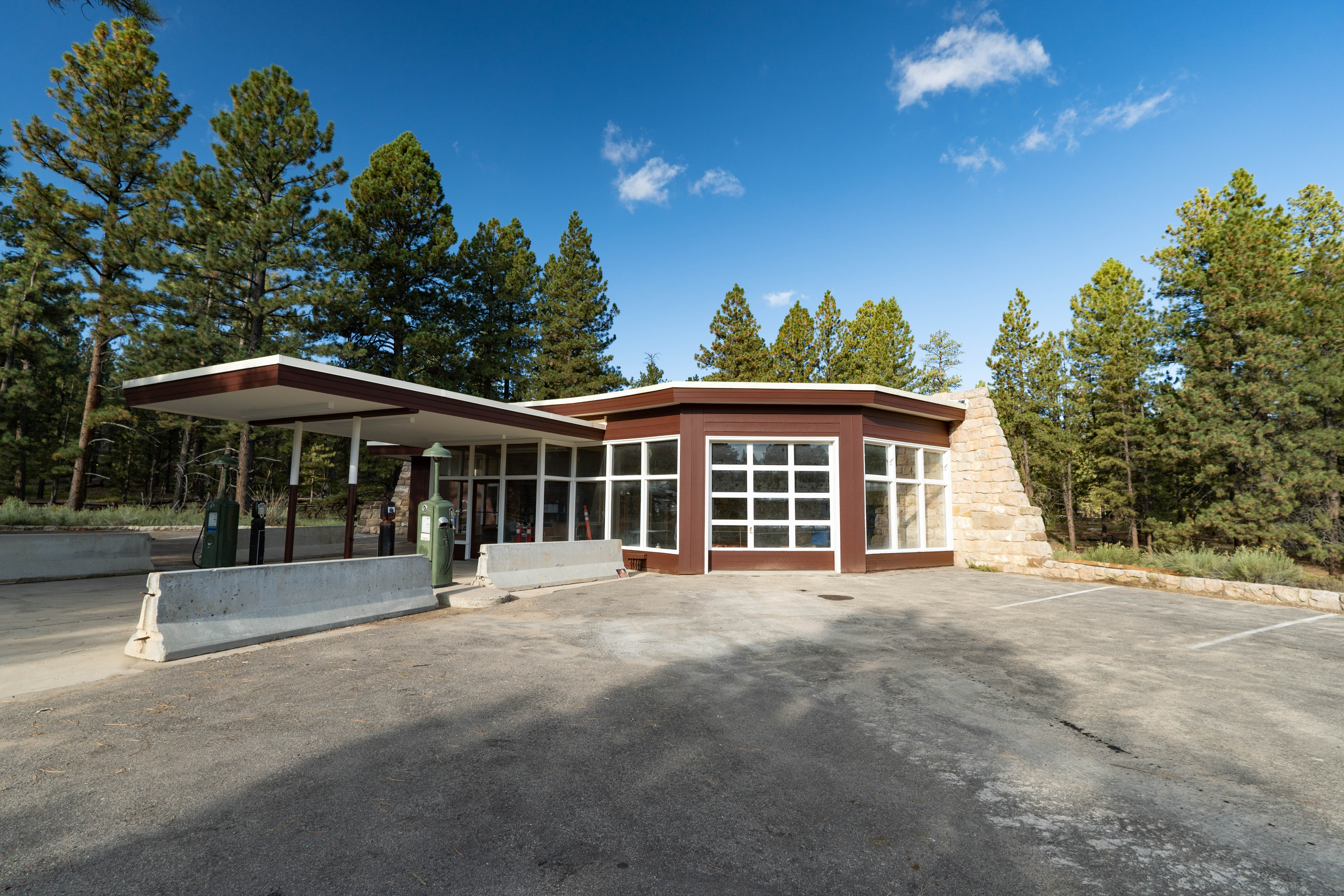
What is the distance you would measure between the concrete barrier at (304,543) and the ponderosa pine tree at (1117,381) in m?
29.9

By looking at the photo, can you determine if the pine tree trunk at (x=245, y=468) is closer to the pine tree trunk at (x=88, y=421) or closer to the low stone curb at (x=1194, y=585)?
the pine tree trunk at (x=88, y=421)

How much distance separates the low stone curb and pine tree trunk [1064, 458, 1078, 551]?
16947 mm

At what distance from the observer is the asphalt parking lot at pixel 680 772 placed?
8.04 ft

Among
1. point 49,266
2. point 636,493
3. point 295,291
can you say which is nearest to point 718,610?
point 636,493

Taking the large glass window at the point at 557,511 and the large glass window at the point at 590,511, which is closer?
the large glass window at the point at 590,511

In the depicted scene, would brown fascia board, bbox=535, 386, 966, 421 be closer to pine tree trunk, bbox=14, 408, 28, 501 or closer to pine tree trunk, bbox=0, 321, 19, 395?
pine tree trunk, bbox=0, 321, 19, 395

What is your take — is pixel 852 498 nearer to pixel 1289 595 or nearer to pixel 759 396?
pixel 759 396

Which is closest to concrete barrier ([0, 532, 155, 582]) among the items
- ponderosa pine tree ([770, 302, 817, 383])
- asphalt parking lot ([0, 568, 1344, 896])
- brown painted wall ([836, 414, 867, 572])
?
asphalt parking lot ([0, 568, 1344, 896])

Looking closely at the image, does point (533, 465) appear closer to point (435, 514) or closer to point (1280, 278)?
point (435, 514)

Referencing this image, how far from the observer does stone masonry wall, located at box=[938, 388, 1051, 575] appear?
13.8 m

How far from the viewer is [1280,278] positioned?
1964cm

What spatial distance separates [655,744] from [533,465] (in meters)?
12.1

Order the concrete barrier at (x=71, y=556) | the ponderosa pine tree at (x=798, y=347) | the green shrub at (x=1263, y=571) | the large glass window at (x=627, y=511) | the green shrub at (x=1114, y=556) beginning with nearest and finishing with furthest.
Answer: the concrete barrier at (x=71, y=556) < the green shrub at (x=1263, y=571) < the large glass window at (x=627, y=511) < the green shrub at (x=1114, y=556) < the ponderosa pine tree at (x=798, y=347)

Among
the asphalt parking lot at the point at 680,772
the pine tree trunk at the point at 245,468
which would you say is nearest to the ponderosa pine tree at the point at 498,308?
the pine tree trunk at the point at 245,468
